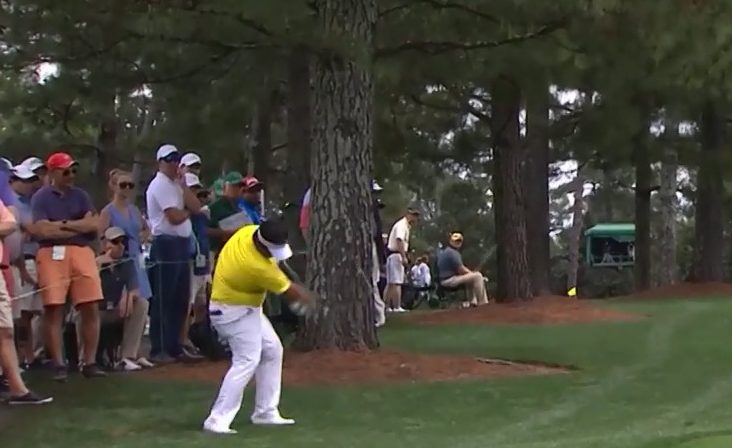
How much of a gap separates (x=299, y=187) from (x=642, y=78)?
4996 mm

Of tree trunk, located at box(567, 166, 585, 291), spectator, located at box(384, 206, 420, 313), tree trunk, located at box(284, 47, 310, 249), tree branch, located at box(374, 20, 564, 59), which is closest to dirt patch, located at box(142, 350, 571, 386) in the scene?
tree branch, located at box(374, 20, 564, 59)

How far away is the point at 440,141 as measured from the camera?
949 inches

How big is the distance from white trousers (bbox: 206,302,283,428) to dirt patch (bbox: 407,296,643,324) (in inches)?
322

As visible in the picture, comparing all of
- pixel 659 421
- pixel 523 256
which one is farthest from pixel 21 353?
pixel 523 256

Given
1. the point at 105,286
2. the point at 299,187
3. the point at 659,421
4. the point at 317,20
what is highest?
the point at 317,20

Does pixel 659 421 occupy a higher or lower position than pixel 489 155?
lower

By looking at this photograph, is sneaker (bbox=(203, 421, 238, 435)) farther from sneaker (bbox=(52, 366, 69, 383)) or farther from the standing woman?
the standing woman

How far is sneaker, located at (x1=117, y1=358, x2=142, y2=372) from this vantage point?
485 inches

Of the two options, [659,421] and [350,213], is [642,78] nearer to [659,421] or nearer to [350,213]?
[350,213]

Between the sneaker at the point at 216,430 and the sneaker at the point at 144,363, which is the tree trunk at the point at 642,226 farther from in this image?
the sneaker at the point at 216,430

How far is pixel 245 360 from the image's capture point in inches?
361

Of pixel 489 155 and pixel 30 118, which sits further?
pixel 489 155

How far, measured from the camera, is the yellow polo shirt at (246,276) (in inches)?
360

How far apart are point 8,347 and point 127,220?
2.96m
